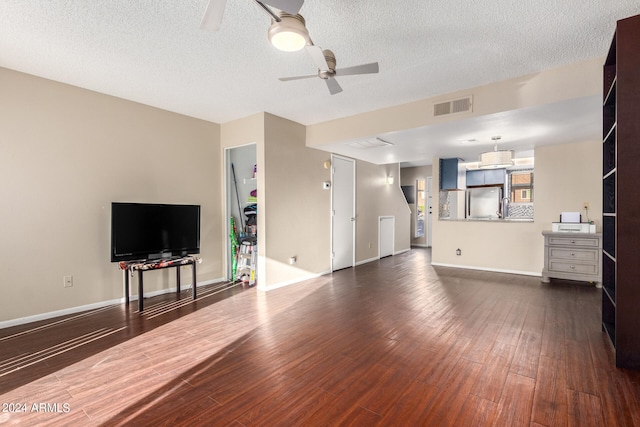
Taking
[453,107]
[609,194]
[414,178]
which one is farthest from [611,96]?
[414,178]

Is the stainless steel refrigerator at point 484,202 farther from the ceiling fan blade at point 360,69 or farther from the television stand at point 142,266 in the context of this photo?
the television stand at point 142,266

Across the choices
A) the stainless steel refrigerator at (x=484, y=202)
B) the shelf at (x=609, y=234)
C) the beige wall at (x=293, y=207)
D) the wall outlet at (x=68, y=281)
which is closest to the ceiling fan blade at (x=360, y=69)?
the beige wall at (x=293, y=207)

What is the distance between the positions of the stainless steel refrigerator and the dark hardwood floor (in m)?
3.43

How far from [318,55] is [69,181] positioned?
3249 millimetres

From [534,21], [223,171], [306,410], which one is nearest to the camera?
[306,410]

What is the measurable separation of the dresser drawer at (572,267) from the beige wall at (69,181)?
5.99 meters

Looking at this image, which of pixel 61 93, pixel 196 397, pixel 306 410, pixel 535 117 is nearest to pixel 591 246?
pixel 535 117

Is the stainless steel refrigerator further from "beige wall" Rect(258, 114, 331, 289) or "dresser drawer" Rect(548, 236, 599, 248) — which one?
"beige wall" Rect(258, 114, 331, 289)

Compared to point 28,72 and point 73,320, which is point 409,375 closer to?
point 73,320

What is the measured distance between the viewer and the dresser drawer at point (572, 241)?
15.1 ft

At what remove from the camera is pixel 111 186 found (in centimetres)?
388

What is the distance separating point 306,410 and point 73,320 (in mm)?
3048

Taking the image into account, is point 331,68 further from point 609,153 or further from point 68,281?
point 68,281

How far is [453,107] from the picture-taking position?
373cm
